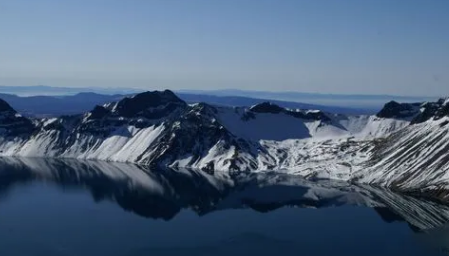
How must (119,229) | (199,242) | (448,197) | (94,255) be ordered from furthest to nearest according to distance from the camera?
(448,197)
(119,229)
(199,242)
(94,255)

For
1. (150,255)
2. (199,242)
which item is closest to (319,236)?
(199,242)

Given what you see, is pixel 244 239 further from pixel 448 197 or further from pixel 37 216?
pixel 448 197

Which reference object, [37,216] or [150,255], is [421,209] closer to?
[150,255]

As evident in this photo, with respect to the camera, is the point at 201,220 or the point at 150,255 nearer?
the point at 150,255

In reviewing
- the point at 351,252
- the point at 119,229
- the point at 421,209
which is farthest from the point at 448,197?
the point at 119,229

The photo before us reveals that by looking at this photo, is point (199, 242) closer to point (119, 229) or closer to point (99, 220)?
point (119, 229)

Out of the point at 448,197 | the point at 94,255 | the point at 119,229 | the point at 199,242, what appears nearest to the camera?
the point at 94,255

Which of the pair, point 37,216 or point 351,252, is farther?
point 37,216

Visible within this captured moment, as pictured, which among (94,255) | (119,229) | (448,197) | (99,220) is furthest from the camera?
(448,197)
